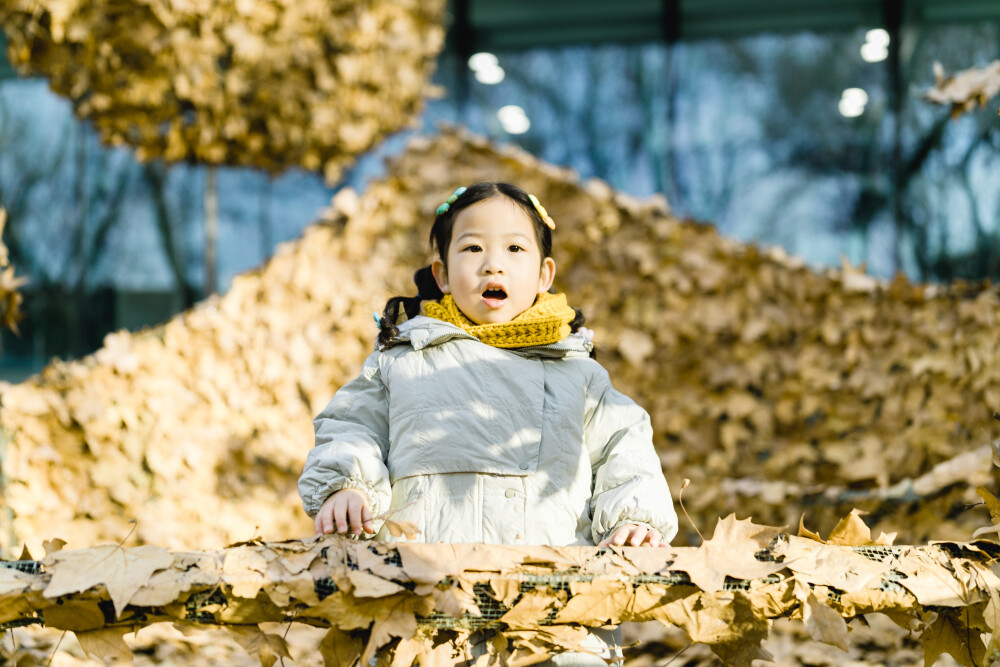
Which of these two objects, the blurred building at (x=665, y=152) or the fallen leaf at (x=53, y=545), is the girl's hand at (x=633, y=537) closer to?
the fallen leaf at (x=53, y=545)

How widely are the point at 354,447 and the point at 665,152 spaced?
4.04 meters

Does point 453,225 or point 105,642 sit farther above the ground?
point 453,225

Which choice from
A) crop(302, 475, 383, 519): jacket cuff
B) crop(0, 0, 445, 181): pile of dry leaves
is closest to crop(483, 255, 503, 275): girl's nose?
crop(302, 475, 383, 519): jacket cuff

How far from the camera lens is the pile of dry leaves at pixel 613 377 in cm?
275

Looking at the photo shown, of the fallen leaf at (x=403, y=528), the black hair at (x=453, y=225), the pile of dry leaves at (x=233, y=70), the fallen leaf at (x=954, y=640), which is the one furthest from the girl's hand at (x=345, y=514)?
the pile of dry leaves at (x=233, y=70)

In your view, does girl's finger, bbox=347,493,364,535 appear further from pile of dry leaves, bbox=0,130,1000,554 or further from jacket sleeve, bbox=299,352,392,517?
pile of dry leaves, bbox=0,130,1000,554

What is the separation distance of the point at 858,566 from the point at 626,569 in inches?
14.1

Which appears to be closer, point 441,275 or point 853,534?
point 853,534

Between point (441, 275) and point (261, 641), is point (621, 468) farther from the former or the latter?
point (261, 641)

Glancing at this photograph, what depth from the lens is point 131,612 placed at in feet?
3.41

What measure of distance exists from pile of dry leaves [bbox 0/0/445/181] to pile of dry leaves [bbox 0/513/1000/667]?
2085 mm

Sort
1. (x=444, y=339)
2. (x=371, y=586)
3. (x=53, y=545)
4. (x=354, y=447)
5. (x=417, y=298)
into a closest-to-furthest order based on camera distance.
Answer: (x=371, y=586)
(x=53, y=545)
(x=354, y=447)
(x=444, y=339)
(x=417, y=298)

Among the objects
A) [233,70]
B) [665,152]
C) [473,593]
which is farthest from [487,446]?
[665,152]

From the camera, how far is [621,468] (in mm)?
1386
